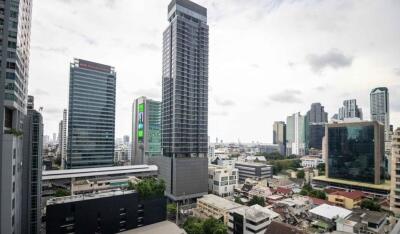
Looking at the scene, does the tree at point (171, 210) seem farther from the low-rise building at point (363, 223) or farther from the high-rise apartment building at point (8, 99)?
the low-rise building at point (363, 223)

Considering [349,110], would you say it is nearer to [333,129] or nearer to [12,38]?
[333,129]

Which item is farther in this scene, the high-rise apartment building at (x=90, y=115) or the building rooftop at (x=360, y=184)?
the high-rise apartment building at (x=90, y=115)

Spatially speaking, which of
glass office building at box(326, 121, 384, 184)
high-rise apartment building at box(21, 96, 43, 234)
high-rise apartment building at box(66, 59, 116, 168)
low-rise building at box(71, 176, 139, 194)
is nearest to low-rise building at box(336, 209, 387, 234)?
glass office building at box(326, 121, 384, 184)

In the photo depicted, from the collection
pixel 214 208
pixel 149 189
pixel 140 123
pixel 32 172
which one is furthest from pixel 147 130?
pixel 32 172

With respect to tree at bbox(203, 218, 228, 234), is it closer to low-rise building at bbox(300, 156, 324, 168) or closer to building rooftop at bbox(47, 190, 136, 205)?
building rooftop at bbox(47, 190, 136, 205)

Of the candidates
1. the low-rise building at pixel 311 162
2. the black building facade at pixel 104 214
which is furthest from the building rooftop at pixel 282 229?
the low-rise building at pixel 311 162

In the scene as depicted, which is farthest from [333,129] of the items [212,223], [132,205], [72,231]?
[72,231]

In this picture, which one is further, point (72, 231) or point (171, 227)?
point (171, 227)
